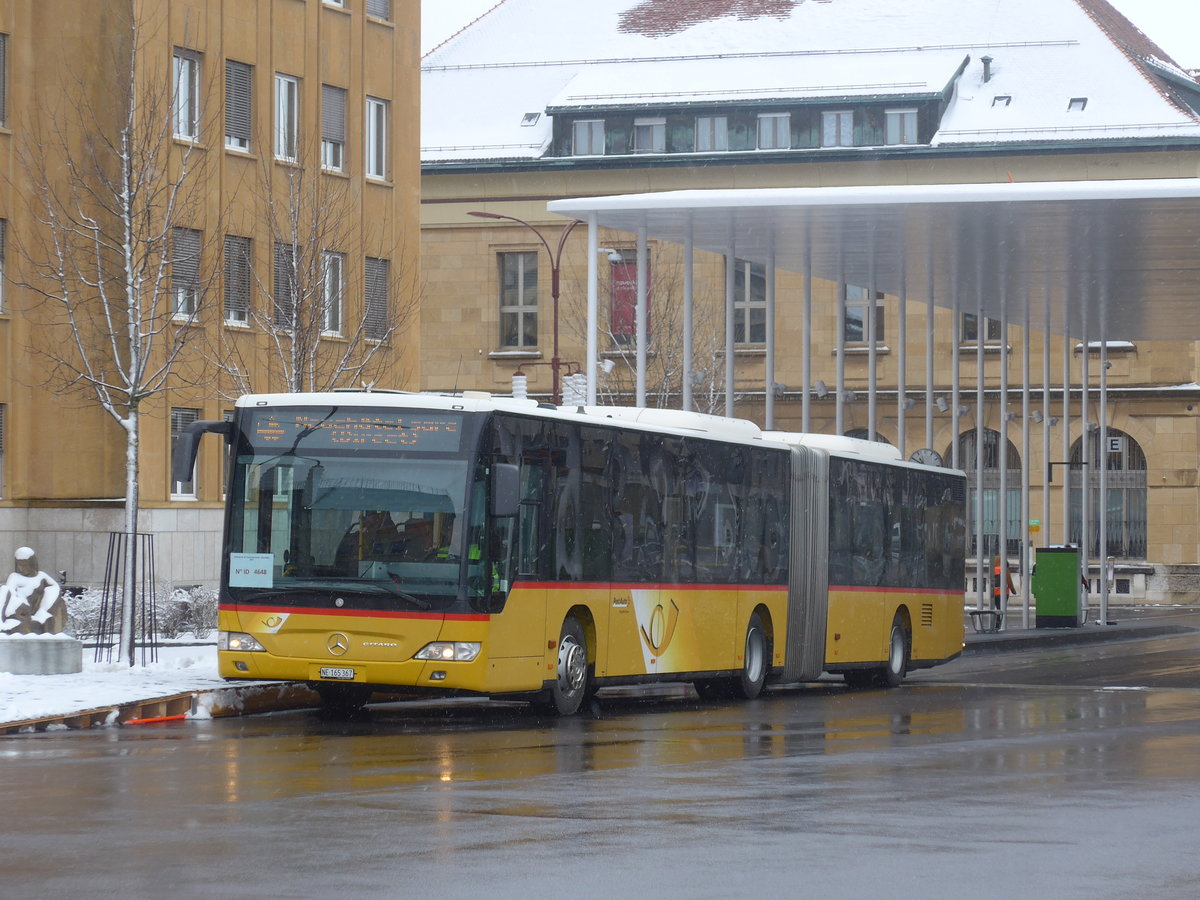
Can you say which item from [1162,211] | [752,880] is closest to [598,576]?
[752,880]

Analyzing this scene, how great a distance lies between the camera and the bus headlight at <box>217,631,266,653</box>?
19.3 metres

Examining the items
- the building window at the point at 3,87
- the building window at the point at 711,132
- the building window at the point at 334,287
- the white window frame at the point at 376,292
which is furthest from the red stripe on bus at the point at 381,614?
the building window at the point at 711,132

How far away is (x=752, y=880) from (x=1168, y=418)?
5396cm

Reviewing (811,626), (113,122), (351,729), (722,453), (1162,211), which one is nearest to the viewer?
(351,729)

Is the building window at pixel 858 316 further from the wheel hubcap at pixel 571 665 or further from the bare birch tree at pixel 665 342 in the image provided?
the wheel hubcap at pixel 571 665

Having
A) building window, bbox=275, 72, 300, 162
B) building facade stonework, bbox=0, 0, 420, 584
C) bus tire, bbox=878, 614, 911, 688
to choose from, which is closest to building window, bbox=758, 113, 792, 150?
building facade stonework, bbox=0, 0, 420, 584

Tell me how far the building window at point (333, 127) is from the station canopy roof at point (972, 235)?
40.0 ft

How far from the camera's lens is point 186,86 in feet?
140

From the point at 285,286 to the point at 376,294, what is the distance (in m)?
9.87

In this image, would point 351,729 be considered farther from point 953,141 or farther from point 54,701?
point 953,141

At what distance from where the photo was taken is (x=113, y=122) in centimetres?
4125

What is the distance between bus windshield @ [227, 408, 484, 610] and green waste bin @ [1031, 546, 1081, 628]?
2731 cm

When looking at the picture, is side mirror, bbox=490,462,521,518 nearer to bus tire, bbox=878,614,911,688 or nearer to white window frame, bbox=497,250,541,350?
bus tire, bbox=878,614,911,688

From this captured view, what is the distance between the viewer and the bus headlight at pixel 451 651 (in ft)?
61.5
